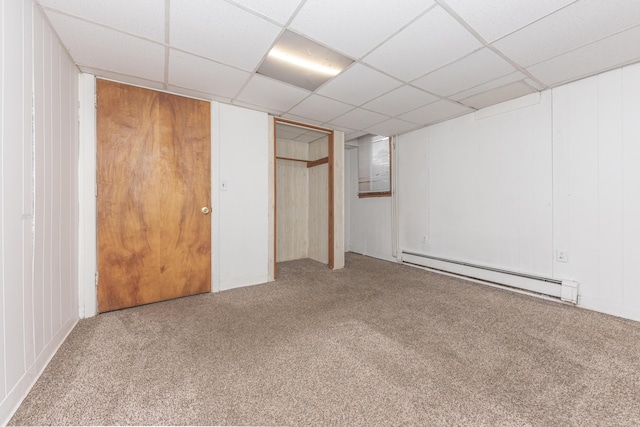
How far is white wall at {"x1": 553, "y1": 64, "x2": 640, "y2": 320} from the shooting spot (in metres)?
2.32

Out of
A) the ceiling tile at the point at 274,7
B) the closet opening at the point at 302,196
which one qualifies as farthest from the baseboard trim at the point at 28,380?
the closet opening at the point at 302,196

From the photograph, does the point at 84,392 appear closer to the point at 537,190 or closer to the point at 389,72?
the point at 389,72

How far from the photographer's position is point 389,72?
7.95ft

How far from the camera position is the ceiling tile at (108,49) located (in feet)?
5.86

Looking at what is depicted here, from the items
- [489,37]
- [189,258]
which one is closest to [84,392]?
[189,258]

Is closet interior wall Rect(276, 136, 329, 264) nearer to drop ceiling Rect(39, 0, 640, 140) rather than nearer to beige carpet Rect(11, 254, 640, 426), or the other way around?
drop ceiling Rect(39, 0, 640, 140)

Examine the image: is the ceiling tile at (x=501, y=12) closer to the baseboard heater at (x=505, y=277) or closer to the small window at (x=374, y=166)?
the baseboard heater at (x=505, y=277)

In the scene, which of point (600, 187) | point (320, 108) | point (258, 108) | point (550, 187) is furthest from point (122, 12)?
point (600, 187)

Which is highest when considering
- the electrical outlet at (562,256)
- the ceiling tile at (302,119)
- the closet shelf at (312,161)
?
the ceiling tile at (302,119)

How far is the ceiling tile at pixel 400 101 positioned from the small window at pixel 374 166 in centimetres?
144

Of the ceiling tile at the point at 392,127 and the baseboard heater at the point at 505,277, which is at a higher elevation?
the ceiling tile at the point at 392,127

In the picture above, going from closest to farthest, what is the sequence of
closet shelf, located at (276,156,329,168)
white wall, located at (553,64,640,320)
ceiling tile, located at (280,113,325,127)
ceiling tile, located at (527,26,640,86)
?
ceiling tile, located at (527,26,640,86), white wall, located at (553,64,640,320), ceiling tile, located at (280,113,325,127), closet shelf, located at (276,156,329,168)

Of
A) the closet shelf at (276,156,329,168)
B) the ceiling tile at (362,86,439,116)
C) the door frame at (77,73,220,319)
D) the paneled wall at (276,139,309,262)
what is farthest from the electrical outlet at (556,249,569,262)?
the door frame at (77,73,220,319)

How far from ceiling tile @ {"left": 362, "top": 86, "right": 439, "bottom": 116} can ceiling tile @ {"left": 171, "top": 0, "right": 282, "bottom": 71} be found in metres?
1.52
